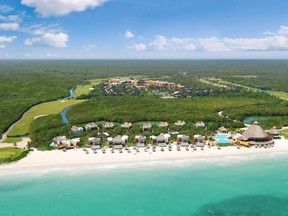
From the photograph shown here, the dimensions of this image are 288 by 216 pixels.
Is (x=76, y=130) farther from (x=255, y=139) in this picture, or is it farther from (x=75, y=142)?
(x=255, y=139)

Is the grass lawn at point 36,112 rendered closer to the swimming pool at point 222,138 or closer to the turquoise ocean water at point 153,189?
the turquoise ocean water at point 153,189

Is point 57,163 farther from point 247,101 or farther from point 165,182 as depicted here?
point 247,101

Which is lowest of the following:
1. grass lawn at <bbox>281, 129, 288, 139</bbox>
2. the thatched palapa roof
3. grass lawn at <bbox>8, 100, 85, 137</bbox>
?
grass lawn at <bbox>8, 100, 85, 137</bbox>

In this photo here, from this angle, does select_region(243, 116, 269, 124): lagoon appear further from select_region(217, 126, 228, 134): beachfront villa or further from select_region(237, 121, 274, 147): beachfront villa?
select_region(237, 121, 274, 147): beachfront villa

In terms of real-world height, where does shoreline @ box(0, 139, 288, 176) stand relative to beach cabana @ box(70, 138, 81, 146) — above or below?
below

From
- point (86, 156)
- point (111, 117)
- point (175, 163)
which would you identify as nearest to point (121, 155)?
point (86, 156)

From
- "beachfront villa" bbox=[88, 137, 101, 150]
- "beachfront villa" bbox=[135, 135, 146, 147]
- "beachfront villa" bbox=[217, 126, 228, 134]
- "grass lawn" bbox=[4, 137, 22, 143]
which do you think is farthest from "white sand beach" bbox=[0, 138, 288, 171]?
"grass lawn" bbox=[4, 137, 22, 143]

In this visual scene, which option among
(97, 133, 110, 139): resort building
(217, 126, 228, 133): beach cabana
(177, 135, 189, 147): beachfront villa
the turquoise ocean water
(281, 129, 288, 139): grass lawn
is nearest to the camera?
the turquoise ocean water

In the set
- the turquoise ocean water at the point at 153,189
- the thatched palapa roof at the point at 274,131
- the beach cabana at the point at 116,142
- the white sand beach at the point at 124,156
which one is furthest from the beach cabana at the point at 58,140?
the thatched palapa roof at the point at 274,131
